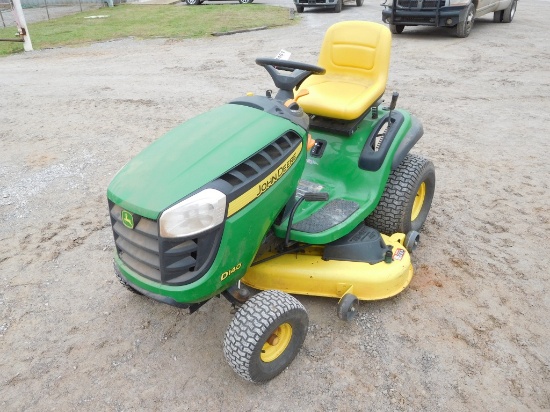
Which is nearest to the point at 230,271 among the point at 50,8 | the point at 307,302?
the point at 307,302

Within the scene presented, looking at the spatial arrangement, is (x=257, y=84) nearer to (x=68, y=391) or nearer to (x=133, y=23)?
(x=68, y=391)

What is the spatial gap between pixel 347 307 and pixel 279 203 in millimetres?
631

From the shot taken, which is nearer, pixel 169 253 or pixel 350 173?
pixel 169 253

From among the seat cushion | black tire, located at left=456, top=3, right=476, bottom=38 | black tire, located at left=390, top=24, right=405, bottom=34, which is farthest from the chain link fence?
the seat cushion

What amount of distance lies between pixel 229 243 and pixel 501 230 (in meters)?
2.25

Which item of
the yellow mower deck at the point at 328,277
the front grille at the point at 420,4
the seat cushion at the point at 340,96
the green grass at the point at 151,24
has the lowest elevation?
the yellow mower deck at the point at 328,277

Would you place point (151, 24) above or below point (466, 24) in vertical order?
below

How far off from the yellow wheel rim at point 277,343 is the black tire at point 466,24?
8.64 m

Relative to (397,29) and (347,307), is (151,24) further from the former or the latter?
(347,307)

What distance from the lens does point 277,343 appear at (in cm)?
231

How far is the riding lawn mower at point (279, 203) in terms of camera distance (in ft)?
6.59

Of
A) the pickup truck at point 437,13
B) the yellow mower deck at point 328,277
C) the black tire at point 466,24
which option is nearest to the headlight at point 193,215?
the yellow mower deck at point 328,277

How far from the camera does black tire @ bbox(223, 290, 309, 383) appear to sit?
208 centimetres

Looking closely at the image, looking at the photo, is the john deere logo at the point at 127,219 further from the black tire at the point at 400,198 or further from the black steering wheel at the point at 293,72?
the black tire at the point at 400,198
